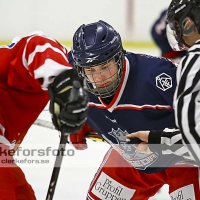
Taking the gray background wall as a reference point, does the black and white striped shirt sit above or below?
above

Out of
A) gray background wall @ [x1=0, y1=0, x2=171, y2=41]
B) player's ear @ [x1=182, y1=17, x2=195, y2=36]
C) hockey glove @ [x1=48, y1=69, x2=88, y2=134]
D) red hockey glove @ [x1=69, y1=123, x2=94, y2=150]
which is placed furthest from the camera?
gray background wall @ [x1=0, y1=0, x2=171, y2=41]

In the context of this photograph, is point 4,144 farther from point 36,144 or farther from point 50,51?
point 36,144

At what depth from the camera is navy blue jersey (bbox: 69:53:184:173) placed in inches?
77.0

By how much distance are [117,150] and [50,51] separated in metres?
0.76

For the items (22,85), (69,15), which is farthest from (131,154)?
(69,15)

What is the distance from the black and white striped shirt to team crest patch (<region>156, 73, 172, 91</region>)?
47cm

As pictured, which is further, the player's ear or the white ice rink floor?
the white ice rink floor

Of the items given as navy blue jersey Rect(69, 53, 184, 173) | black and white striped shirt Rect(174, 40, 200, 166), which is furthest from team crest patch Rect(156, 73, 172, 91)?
black and white striped shirt Rect(174, 40, 200, 166)

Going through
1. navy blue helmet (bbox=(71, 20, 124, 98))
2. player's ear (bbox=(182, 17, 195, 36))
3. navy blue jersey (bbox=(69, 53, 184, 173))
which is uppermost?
player's ear (bbox=(182, 17, 195, 36))

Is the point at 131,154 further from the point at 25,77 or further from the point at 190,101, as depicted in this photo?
the point at 190,101

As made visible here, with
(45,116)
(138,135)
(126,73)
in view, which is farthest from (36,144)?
(138,135)

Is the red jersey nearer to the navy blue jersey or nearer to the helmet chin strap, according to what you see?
the helmet chin strap

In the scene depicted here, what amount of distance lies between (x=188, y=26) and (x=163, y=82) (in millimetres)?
388

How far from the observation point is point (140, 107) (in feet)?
6.53
